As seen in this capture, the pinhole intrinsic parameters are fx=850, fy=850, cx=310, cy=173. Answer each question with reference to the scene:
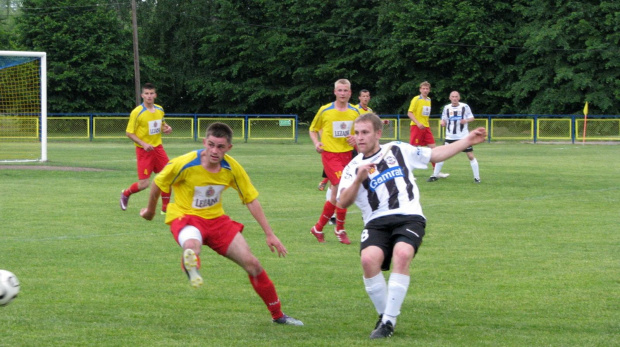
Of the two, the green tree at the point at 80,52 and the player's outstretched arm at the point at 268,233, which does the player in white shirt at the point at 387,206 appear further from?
the green tree at the point at 80,52

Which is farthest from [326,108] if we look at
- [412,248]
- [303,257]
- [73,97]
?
[73,97]

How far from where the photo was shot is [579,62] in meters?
49.7

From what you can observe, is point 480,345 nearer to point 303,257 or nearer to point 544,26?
point 303,257

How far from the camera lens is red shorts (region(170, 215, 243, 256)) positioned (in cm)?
644

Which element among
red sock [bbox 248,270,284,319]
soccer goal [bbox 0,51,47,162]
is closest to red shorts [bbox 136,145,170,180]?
red sock [bbox 248,270,284,319]

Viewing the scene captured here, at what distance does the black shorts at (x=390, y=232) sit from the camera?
20.2 feet

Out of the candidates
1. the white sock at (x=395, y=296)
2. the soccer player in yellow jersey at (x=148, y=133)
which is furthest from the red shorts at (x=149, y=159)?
the white sock at (x=395, y=296)

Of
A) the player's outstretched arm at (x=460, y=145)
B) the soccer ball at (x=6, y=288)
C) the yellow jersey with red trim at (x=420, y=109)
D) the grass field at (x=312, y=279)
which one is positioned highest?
the yellow jersey with red trim at (x=420, y=109)

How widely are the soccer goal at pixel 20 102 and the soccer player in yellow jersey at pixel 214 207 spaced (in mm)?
18583

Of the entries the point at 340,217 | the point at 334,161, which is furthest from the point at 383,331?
the point at 334,161

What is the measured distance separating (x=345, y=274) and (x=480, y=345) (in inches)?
111

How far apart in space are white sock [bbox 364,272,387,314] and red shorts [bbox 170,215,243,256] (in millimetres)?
1114

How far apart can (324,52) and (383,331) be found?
183 feet

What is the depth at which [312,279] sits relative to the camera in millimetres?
8188
